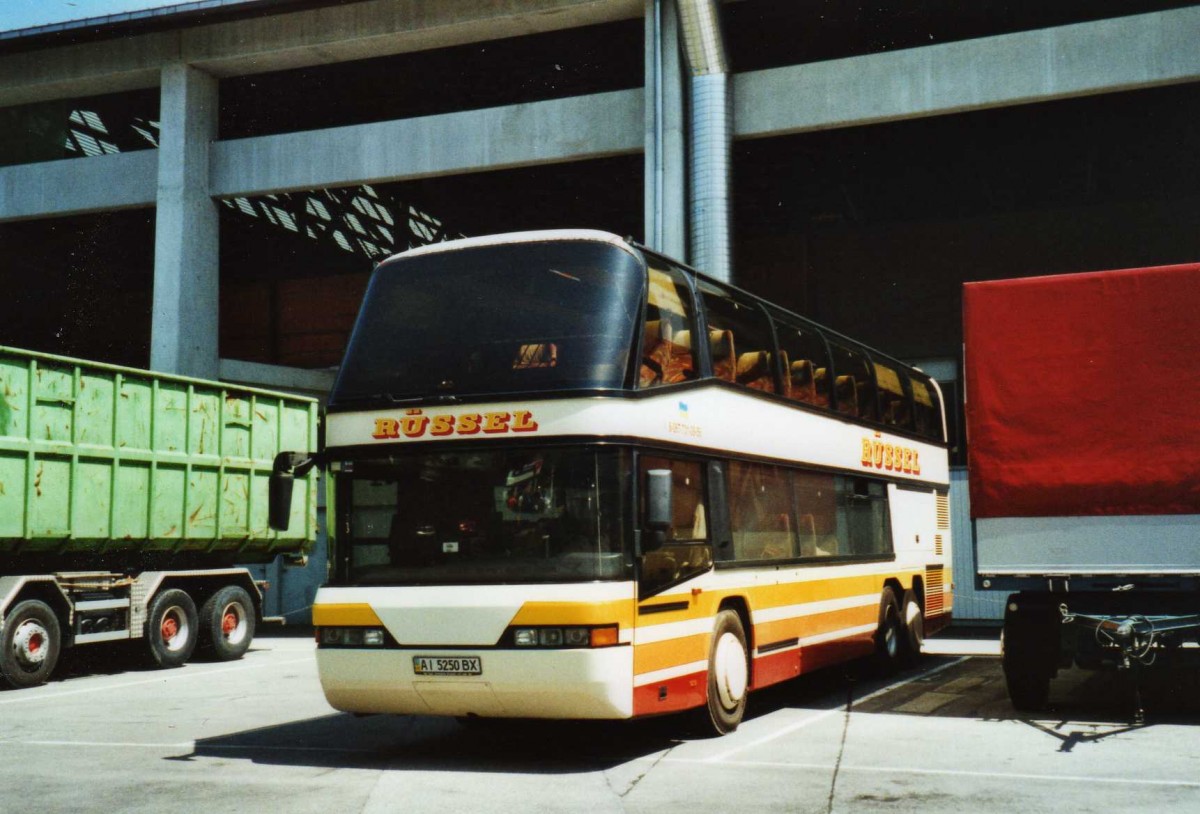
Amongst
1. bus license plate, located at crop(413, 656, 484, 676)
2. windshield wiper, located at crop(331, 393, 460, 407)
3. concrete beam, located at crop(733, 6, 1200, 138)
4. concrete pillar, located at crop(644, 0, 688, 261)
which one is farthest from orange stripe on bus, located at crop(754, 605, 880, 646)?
concrete beam, located at crop(733, 6, 1200, 138)

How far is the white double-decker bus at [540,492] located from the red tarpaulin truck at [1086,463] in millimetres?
2037

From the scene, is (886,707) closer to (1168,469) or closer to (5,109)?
(1168,469)

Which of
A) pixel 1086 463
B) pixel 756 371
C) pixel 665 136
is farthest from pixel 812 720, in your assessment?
pixel 665 136

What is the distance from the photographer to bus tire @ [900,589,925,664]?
14.8m

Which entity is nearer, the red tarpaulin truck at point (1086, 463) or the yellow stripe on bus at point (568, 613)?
the yellow stripe on bus at point (568, 613)

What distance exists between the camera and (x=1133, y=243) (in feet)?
86.5

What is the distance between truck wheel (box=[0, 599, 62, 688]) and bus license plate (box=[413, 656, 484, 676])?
24.3ft

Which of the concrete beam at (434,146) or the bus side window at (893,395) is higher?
the concrete beam at (434,146)

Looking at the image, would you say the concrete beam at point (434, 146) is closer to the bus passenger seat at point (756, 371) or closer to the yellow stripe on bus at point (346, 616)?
the bus passenger seat at point (756, 371)

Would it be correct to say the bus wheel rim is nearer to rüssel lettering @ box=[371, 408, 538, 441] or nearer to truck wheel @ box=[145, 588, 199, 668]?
rüssel lettering @ box=[371, 408, 538, 441]

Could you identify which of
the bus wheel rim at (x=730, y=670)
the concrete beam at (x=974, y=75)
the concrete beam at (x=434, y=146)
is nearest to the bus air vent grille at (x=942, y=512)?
the bus wheel rim at (x=730, y=670)

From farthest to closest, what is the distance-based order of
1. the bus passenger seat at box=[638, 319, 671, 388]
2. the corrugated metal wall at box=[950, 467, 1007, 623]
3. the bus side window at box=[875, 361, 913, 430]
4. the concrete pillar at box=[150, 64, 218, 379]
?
the concrete pillar at box=[150, 64, 218, 379] → the corrugated metal wall at box=[950, 467, 1007, 623] → the bus side window at box=[875, 361, 913, 430] → the bus passenger seat at box=[638, 319, 671, 388]

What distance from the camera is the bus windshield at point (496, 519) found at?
27.6 ft

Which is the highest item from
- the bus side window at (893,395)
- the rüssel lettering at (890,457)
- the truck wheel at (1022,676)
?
the bus side window at (893,395)
